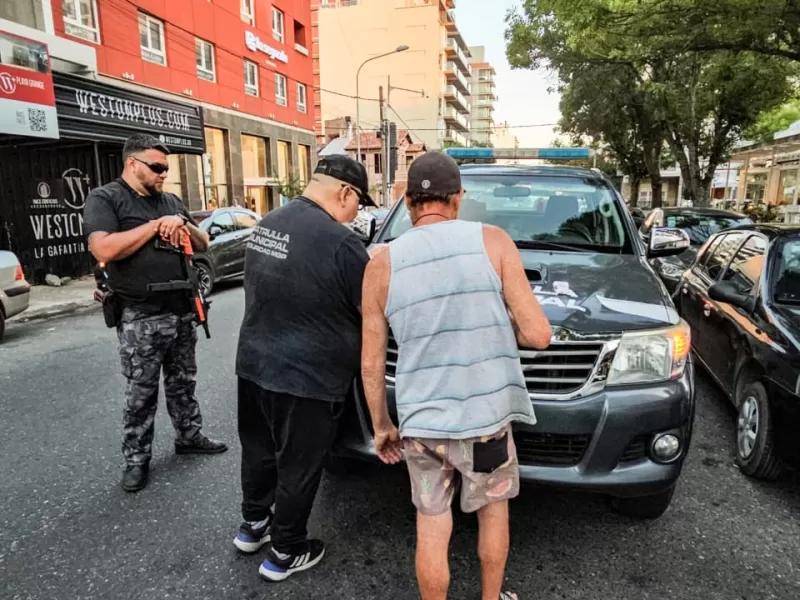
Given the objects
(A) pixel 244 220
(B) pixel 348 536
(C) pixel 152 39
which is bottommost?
(B) pixel 348 536

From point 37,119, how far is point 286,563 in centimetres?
953

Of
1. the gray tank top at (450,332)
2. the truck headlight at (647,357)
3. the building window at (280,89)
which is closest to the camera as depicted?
the gray tank top at (450,332)

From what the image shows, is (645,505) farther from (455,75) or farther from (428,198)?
(455,75)

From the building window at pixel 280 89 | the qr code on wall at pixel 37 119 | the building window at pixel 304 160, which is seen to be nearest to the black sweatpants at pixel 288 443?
the qr code on wall at pixel 37 119

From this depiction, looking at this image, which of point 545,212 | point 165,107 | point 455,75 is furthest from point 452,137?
point 545,212

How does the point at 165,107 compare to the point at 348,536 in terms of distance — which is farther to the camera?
the point at 165,107

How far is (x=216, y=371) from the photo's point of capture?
5.41m

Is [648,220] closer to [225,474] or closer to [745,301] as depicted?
[745,301]

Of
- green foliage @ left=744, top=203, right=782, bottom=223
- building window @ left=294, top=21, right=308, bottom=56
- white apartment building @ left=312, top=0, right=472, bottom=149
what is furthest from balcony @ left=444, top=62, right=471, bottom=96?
green foliage @ left=744, top=203, right=782, bottom=223

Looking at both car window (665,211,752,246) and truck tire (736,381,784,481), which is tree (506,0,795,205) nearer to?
car window (665,211,752,246)

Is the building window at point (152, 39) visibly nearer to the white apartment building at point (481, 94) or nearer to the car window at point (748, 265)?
the car window at point (748, 265)

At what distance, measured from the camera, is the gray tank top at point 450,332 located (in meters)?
1.78

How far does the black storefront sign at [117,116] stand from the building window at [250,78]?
10118 mm

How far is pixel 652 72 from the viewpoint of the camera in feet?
62.4
